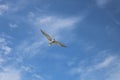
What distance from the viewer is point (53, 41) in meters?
198

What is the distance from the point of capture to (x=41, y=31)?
19662 centimetres

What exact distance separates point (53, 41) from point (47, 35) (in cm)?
326

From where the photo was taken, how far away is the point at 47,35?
643 feet

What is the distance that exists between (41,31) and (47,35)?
241cm

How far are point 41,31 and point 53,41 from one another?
5232mm
